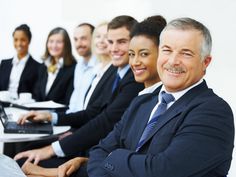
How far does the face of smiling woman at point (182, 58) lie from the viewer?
1.39m

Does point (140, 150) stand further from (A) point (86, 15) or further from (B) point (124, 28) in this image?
(A) point (86, 15)

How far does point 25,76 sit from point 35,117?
1.82m

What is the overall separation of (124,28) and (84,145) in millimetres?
719

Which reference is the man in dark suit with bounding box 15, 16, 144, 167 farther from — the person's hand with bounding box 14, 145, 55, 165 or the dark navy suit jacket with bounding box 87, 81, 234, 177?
the dark navy suit jacket with bounding box 87, 81, 234, 177

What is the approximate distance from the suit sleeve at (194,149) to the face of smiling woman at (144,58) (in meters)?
0.62

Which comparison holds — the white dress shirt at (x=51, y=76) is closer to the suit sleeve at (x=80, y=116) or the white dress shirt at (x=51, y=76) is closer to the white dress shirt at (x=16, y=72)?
the white dress shirt at (x=16, y=72)

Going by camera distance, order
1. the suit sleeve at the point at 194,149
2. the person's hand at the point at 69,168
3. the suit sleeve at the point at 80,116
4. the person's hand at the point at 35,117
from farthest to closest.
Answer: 1. the suit sleeve at the point at 80,116
2. the person's hand at the point at 35,117
3. the person's hand at the point at 69,168
4. the suit sleeve at the point at 194,149

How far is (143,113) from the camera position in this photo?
160 centimetres

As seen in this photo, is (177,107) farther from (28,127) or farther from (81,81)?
(81,81)

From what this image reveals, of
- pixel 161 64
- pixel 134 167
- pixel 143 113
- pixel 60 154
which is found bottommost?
pixel 60 154

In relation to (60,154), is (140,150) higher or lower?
higher

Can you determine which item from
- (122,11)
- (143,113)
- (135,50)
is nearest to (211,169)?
(143,113)

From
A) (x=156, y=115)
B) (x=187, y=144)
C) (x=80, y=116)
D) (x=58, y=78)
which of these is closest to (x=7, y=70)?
(x=58, y=78)

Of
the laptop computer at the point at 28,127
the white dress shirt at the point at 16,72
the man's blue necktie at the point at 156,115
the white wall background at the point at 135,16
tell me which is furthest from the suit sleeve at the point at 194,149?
the white dress shirt at the point at 16,72
